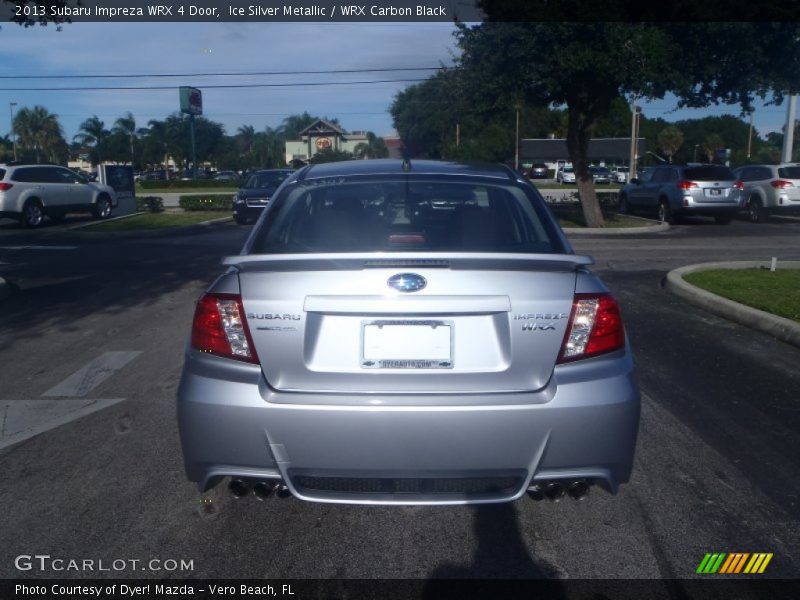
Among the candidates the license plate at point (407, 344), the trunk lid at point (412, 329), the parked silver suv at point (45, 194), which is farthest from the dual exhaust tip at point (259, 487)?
the parked silver suv at point (45, 194)

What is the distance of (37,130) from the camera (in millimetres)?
89812

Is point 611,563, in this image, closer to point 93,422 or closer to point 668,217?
point 93,422

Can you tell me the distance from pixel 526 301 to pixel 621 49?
1606cm

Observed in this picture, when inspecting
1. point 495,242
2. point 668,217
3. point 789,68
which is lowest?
point 668,217

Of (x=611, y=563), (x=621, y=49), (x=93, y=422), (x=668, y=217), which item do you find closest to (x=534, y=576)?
(x=611, y=563)

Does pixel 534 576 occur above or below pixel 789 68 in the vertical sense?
below

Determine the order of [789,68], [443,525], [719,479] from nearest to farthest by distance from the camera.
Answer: [443,525] → [719,479] → [789,68]

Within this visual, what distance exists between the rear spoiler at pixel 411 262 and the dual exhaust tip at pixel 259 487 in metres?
0.92

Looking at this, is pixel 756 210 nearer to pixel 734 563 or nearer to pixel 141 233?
pixel 141 233

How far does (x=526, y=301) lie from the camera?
325 cm

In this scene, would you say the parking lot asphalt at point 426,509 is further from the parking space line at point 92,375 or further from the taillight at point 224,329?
the taillight at point 224,329

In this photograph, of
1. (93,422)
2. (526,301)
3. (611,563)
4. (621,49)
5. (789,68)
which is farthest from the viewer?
(789,68)

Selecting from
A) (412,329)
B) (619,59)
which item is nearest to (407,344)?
(412,329)

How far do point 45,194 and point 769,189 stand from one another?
813 inches
